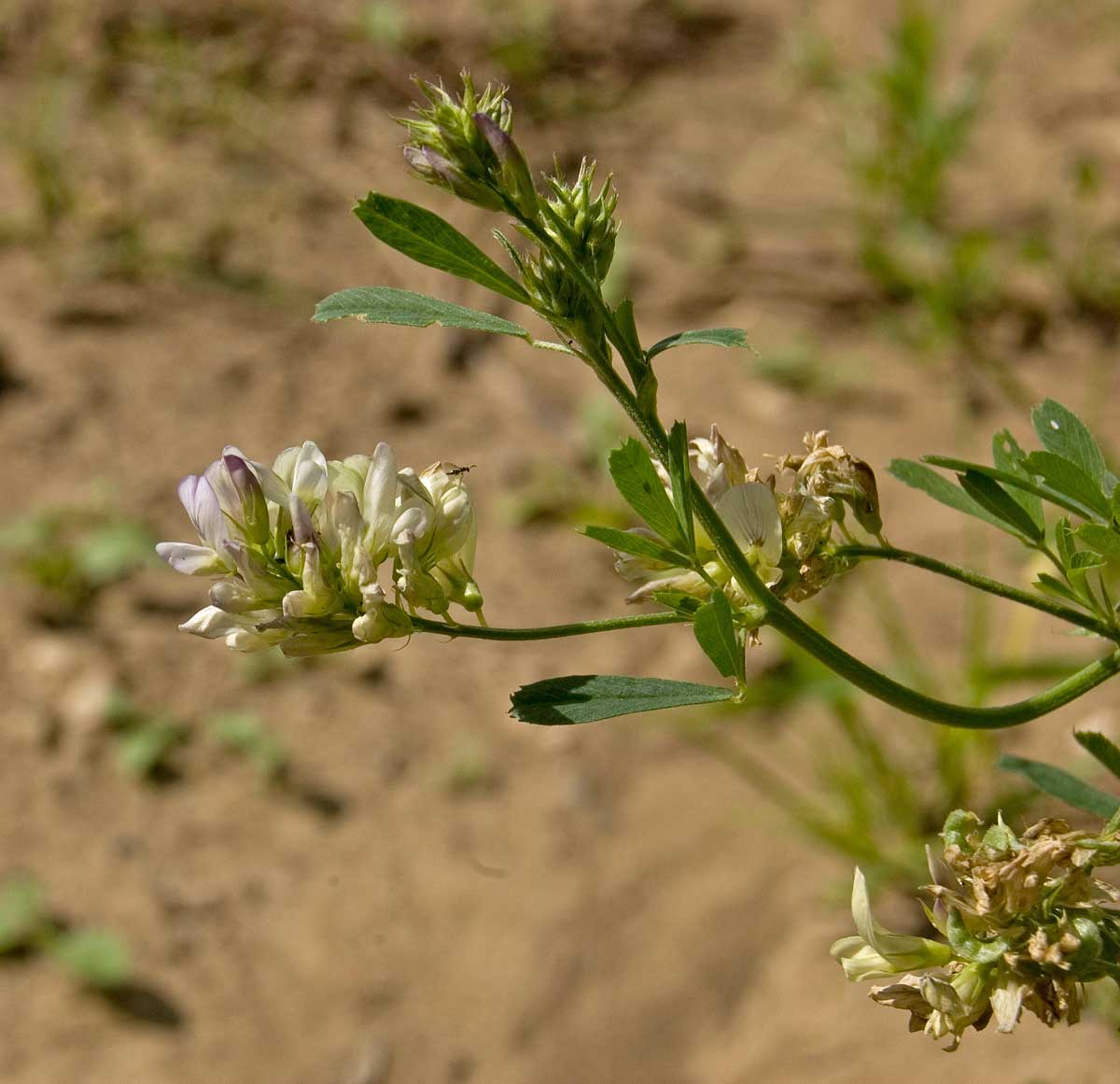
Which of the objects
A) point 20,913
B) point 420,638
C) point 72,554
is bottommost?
point 20,913

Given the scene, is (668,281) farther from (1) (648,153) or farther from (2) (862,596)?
(2) (862,596)

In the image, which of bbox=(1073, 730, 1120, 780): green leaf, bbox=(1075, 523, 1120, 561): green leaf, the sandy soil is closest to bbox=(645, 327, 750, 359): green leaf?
bbox=(1075, 523, 1120, 561): green leaf

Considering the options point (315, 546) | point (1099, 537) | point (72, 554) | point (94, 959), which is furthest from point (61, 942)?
point (1099, 537)

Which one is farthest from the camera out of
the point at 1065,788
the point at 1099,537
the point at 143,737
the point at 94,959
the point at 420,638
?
the point at 420,638

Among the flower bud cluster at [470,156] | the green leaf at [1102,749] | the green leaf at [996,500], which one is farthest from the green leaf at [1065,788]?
the flower bud cluster at [470,156]

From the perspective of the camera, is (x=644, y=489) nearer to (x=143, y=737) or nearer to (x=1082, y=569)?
(x=1082, y=569)

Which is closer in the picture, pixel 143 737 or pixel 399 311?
pixel 399 311

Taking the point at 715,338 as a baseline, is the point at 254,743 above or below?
above

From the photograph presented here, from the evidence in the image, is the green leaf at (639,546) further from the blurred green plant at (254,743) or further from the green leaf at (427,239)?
the blurred green plant at (254,743)

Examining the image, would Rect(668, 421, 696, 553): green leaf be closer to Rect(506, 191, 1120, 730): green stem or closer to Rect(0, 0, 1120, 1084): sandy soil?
Rect(506, 191, 1120, 730): green stem
